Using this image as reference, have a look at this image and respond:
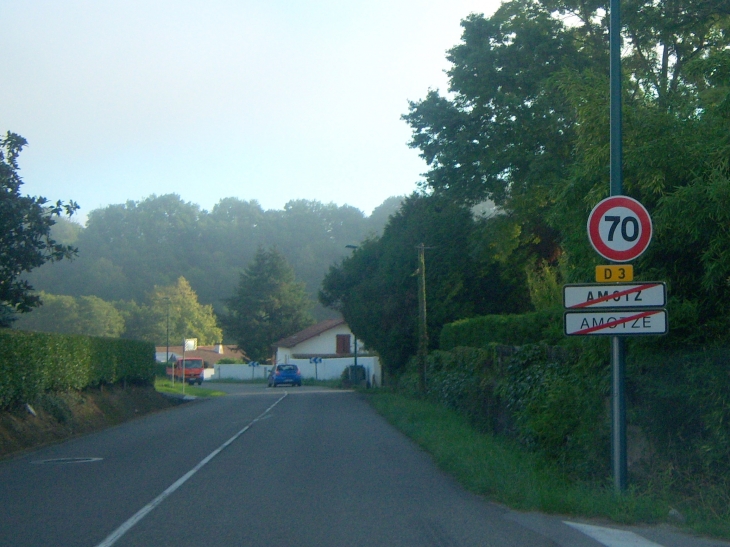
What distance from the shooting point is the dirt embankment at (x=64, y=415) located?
Result: 16719 millimetres

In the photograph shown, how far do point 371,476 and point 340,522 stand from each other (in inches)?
132

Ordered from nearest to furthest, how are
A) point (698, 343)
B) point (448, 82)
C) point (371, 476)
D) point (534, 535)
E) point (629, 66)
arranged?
point (534, 535) < point (698, 343) < point (371, 476) < point (629, 66) < point (448, 82)

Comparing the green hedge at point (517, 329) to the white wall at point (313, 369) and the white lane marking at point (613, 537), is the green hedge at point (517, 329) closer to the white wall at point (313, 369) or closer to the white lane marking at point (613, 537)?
the white lane marking at point (613, 537)

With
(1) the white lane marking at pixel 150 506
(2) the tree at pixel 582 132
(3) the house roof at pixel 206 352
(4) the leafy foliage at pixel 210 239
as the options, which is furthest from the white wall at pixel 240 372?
(1) the white lane marking at pixel 150 506

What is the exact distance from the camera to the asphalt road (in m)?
7.02

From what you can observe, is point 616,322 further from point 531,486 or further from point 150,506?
point 150,506

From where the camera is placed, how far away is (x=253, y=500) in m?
8.97

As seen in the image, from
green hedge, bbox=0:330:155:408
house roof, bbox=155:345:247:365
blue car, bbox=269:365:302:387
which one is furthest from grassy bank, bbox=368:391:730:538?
house roof, bbox=155:345:247:365

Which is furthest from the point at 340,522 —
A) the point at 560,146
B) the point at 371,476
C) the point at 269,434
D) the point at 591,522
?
the point at 560,146

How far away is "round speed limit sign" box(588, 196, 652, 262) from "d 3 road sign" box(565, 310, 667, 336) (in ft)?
2.03

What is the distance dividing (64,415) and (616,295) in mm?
16545

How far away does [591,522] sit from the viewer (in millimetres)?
7383

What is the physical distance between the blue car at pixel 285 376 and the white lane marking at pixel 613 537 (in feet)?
163

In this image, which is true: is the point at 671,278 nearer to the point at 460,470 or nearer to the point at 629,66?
the point at 460,470
